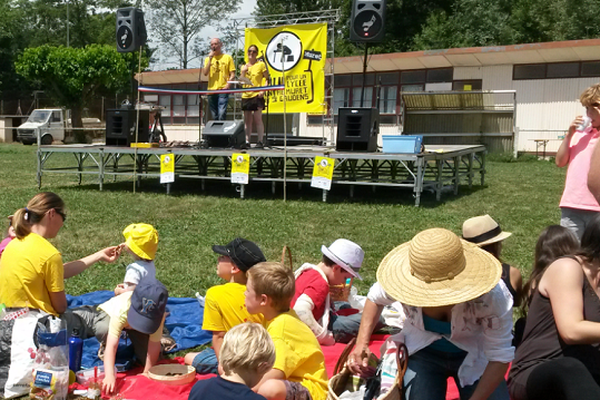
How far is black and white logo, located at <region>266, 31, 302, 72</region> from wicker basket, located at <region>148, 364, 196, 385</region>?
11.3 meters

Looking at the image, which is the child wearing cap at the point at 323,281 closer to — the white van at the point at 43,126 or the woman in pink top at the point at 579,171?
the woman in pink top at the point at 579,171

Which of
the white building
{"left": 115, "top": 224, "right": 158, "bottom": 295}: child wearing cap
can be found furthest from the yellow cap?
the white building

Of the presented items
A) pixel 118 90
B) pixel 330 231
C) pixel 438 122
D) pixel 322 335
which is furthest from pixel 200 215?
pixel 118 90

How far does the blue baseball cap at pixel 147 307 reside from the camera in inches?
135

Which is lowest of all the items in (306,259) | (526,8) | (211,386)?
(306,259)

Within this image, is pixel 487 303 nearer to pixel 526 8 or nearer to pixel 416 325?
pixel 416 325

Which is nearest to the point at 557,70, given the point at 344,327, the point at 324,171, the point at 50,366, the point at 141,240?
the point at 324,171

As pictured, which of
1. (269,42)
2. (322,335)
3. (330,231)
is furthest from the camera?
(269,42)

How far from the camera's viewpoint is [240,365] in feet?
7.30

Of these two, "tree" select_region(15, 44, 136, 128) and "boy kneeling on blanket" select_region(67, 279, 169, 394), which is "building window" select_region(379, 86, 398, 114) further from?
"boy kneeling on blanket" select_region(67, 279, 169, 394)

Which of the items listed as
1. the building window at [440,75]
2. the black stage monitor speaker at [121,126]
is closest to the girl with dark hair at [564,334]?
the black stage monitor speaker at [121,126]

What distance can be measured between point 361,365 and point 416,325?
30 cm

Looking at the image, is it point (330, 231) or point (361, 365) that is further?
point (330, 231)

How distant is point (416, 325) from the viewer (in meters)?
2.62
